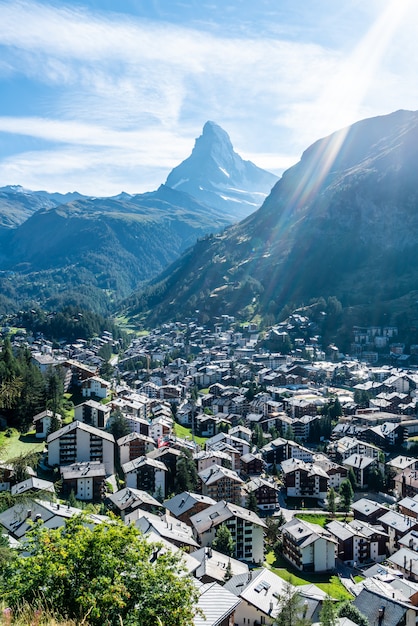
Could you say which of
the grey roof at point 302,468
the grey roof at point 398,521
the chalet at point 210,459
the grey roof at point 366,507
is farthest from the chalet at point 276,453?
the grey roof at point 398,521

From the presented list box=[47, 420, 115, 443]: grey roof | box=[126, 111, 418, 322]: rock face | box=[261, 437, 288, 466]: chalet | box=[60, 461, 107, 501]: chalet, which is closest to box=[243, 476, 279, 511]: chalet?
box=[261, 437, 288, 466]: chalet

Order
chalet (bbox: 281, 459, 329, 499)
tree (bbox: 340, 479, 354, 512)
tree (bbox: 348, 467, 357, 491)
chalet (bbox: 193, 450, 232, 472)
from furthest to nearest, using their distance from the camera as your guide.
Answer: tree (bbox: 348, 467, 357, 491), chalet (bbox: 193, 450, 232, 472), chalet (bbox: 281, 459, 329, 499), tree (bbox: 340, 479, 354, 512)

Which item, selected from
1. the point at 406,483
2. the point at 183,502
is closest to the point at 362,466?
the point at 406,483

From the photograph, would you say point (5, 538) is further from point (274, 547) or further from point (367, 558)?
point (367, 558)

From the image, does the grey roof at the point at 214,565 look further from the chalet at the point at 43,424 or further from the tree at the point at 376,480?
the tree at the point at 376,480

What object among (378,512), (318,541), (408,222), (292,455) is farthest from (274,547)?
(408,222)

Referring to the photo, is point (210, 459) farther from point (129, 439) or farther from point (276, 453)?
point (276, 453)

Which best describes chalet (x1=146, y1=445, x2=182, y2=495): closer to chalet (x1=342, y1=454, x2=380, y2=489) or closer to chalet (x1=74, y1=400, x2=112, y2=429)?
chalet (x1=74, y1=400, x2=112, y2=429)
